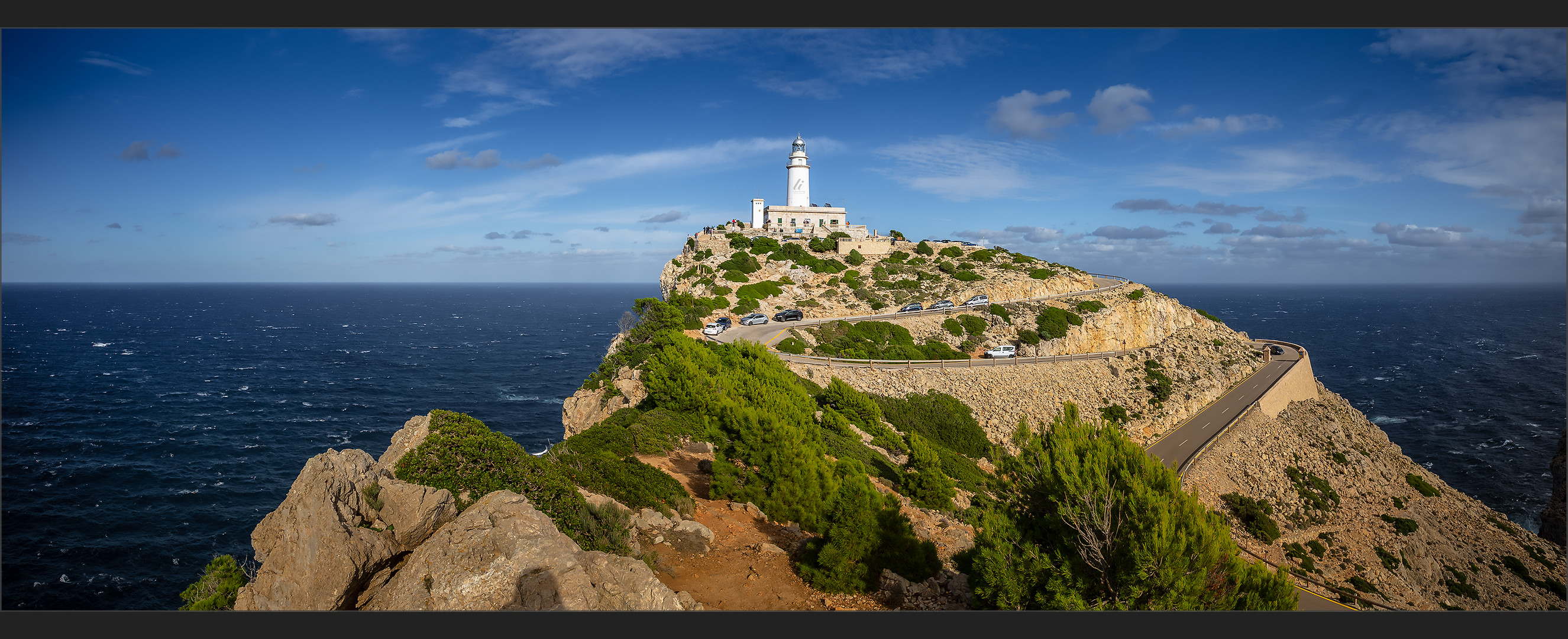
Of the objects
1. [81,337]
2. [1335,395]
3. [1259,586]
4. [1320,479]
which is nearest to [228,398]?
[81,337]

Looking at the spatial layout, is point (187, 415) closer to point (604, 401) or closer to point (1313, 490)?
point (604, 401)

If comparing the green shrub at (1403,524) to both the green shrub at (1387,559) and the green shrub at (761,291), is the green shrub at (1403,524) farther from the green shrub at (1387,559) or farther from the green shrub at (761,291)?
the green shrub at (761,291)

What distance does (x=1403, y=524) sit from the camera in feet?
87.6

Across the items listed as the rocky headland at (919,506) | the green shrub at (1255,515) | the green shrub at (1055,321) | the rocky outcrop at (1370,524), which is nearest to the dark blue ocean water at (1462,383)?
the rocky headland at (919,506)

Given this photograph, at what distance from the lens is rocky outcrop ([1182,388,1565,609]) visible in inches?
940

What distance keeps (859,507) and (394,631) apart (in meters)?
7.03

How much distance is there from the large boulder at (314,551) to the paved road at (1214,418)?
97.4 ft

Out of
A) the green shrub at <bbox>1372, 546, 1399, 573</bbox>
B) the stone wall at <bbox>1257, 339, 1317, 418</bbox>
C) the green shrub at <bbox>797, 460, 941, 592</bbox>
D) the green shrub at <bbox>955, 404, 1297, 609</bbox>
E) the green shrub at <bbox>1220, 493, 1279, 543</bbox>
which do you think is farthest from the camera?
the stone wall at <bbox>1257, 339, 1317, 418</bbox>

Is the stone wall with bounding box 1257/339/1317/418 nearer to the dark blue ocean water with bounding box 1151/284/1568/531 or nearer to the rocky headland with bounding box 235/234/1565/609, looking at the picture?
the rocky headland with bounding box 235/234/1565/609

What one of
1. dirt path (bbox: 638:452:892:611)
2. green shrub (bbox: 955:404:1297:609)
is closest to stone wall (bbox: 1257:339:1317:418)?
green shrub (bbox: 955:404:1297:609)

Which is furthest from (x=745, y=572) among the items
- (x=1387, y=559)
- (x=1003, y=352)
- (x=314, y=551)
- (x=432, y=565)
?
(x=1387, y=559)

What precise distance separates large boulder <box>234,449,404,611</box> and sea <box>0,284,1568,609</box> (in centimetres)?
586

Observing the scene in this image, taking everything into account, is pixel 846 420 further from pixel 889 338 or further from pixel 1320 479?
pixel 1320 479

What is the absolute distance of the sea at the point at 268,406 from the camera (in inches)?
1118
